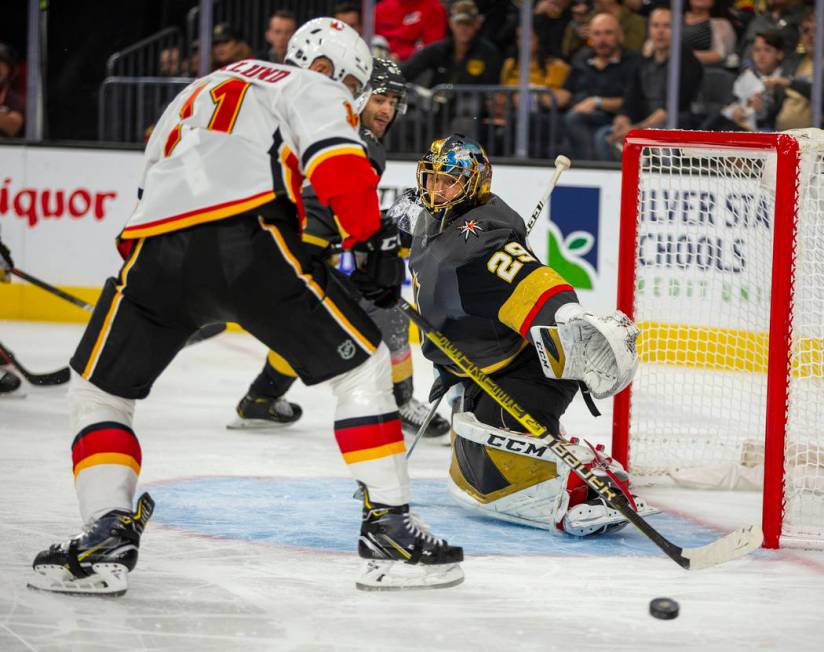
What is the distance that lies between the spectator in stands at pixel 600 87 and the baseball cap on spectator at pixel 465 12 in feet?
2.01

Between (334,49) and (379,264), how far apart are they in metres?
0.46

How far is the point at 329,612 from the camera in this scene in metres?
2.59

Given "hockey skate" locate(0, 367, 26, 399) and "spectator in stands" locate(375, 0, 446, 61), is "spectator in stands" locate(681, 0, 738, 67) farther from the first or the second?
"hockey skate" locate(0, 367, 26, 399)

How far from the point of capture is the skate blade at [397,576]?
2.70m

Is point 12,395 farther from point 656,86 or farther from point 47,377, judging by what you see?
point 656,86

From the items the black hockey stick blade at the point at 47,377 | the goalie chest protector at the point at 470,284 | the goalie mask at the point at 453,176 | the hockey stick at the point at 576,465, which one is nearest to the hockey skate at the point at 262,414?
the black hockey stick blade at the point at 47,377

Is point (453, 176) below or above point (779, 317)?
above

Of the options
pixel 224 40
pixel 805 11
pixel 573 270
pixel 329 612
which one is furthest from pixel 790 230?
pixel 224 40

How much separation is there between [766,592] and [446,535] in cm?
77

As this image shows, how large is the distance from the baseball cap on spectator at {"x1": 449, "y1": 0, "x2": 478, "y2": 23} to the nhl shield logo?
14.8 feet

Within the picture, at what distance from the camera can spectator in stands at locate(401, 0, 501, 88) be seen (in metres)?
6.81

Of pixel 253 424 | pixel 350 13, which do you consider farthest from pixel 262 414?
pixel 350 13

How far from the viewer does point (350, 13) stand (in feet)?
22.6

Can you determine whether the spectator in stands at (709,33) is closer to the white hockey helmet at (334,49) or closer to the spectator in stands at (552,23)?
the spectator in stands at (552,23)
